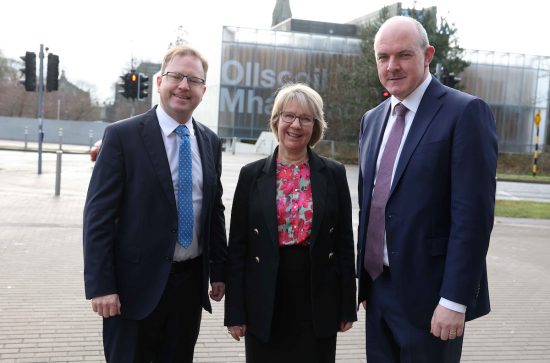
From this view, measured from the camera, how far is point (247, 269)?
339 cm

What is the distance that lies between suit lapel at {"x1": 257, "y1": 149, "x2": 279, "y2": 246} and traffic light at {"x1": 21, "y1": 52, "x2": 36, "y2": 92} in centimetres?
1677

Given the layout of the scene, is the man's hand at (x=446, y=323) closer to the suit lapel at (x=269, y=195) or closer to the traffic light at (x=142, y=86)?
the suit lapel at (x=269, y=195)

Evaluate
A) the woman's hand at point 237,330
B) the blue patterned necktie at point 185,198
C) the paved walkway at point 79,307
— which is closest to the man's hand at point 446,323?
the woman's hand at point 237,330

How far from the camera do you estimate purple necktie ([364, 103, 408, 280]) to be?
3.03 metres

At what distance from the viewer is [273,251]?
3.26 m

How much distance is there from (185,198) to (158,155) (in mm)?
266

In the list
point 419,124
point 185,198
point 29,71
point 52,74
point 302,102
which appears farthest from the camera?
point 52,74

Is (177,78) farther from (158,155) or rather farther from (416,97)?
(416,97)

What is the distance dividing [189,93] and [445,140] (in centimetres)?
135

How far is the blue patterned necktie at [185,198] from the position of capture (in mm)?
3164

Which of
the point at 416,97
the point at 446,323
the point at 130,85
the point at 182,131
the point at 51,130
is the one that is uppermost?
the point at 130,85

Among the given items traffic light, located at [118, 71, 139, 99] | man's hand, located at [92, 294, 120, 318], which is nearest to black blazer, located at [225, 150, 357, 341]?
man's hand, located at [92, 294, 120, 318]

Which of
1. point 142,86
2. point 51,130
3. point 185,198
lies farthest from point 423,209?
point 51,130

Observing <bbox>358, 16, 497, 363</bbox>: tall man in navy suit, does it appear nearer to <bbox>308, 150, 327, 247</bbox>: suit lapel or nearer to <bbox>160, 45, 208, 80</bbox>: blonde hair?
<bbox>308, 150, 327, 247</bbox>: suit lapel
